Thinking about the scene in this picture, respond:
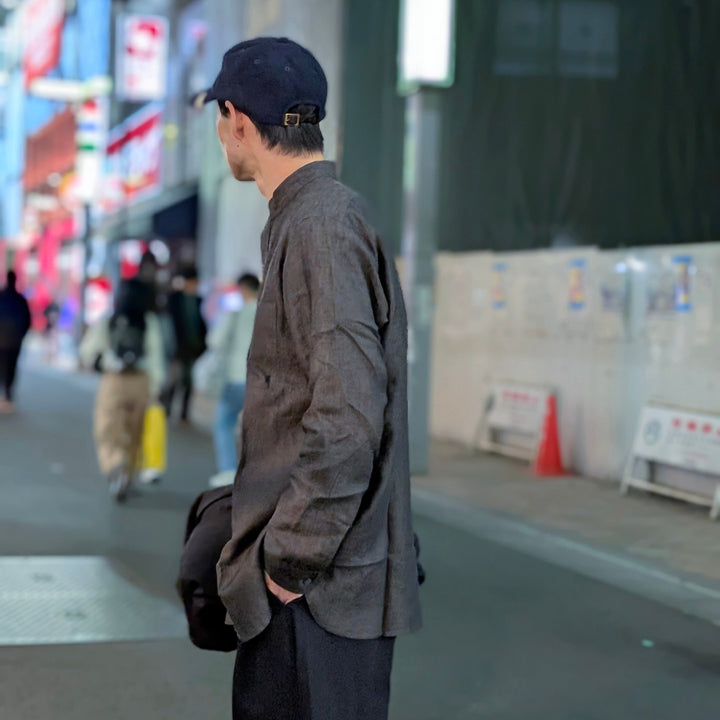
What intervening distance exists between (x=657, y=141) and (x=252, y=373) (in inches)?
407

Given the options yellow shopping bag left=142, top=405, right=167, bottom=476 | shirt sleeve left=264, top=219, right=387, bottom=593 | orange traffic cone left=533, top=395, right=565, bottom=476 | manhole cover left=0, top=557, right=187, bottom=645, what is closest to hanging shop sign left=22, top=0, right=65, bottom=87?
orange traffic cone left=533, top=395, right=565, bottom=476

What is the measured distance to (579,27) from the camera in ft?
48.7

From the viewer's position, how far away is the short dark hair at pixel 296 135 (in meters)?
2.40

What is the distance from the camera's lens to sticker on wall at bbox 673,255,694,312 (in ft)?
33.4

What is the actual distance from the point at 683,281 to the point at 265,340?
27.6 feet

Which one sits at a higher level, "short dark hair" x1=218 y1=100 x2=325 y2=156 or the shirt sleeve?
"short dark hair" x1=218 y1=100 x2=325 y2=156

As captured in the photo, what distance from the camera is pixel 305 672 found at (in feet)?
7.68

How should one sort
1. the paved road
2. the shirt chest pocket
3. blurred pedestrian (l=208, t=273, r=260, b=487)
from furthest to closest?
blurred pedestrian (l=208, t=273, r=260, b=487) < the paved road < the shirt chest pocket

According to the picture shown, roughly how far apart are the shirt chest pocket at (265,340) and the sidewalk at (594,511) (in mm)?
5351

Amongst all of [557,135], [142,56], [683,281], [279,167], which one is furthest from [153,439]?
[142,56]

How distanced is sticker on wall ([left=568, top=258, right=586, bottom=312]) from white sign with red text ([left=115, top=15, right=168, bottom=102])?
19152 mm

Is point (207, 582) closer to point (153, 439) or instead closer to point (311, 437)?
point (311, 437)

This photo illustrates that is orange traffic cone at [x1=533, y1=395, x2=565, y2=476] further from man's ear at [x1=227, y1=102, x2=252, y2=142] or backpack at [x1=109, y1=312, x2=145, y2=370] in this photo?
man's ear at [x1=227, y1=102, x2=252, y2=142]

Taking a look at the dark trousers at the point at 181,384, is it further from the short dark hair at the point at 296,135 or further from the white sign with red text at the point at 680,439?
the short dark hair at the point at 296,135
